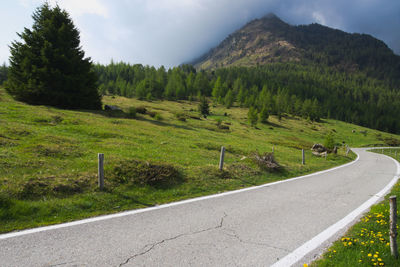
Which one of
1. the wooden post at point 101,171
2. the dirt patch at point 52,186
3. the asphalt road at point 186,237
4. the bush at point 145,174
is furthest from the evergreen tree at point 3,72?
the asphalt road at point 186,237

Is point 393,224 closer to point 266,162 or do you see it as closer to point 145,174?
point 145,174

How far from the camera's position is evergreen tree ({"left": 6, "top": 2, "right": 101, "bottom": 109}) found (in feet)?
94.6

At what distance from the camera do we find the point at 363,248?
5.13 meters

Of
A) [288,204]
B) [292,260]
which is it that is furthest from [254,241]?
[288,204]

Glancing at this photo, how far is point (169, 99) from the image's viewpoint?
4729 inches

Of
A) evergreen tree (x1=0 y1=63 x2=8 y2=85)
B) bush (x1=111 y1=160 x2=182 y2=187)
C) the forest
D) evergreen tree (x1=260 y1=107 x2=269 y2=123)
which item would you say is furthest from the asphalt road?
evergreen tree (x1=0 y1=63 x2=8 y2=85)

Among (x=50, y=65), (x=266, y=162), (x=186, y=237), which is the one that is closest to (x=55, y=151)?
(x=186, y=237)

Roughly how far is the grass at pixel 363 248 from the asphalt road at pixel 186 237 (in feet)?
2.41

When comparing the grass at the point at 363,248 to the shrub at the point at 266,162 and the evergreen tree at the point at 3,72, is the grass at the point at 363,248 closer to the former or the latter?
the shrub at the point at 266,162

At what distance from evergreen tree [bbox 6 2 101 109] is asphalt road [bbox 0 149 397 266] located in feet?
103

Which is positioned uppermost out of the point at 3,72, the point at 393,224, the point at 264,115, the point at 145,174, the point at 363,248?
the point at 3,72

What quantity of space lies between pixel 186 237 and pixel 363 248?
4.50 meters

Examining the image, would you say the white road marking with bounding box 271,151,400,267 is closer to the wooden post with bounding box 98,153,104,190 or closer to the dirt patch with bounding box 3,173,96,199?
the wooden post with bounding box 98,153,104,190

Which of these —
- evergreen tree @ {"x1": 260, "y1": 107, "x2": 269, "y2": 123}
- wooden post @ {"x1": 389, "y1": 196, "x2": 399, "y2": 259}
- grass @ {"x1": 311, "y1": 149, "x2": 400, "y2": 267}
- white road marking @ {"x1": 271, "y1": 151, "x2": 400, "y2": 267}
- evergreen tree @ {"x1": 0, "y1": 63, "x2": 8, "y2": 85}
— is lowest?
white road marking @ {"x1": 271, "y1": 151, "x2": 400, "y2": 267}
